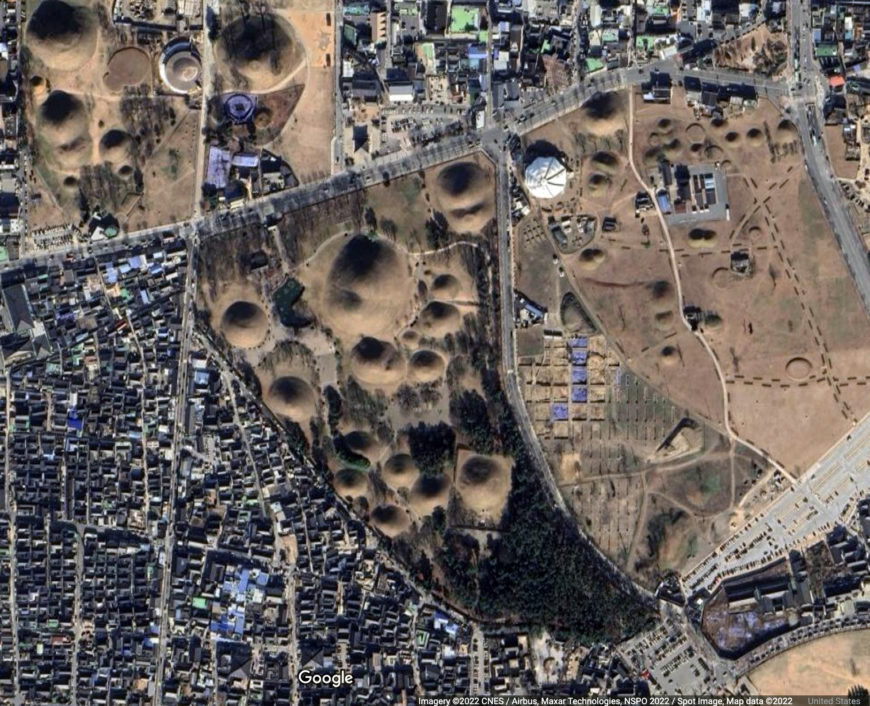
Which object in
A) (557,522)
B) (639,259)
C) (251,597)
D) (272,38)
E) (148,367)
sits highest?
(272,38)

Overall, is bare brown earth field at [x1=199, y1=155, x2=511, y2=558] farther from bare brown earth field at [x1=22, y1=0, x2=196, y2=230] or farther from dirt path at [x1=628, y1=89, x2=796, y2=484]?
dirt path at [x1=628, y1=89, x2=796, y2=484]

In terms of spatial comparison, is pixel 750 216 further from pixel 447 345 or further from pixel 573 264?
pixel 447 345

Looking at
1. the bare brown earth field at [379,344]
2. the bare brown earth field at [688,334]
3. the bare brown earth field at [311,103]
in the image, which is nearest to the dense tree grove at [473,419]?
the bare brown earth field at [379,344]

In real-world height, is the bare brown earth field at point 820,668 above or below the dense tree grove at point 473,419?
below

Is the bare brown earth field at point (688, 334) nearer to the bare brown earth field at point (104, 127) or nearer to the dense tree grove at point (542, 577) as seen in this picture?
the dense tree grove at point (542, 577)

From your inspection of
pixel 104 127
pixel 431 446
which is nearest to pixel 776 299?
pixel 431 446

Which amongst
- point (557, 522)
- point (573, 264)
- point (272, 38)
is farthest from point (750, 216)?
point (272, 38)

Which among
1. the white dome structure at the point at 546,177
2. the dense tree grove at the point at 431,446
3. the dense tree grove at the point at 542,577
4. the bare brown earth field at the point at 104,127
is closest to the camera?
the white dome structure at the point at 546,177

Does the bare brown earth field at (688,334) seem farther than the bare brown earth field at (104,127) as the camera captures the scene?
No
